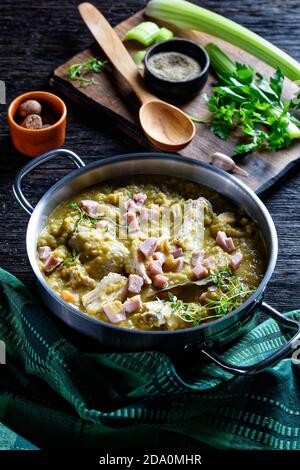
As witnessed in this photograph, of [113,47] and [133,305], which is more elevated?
[113,47]

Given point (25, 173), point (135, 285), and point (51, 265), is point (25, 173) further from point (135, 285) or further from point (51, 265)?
point (135, 285)

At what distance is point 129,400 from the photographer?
3.23 meters

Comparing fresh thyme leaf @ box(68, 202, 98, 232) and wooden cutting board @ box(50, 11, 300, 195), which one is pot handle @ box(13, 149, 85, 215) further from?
wooden cutting board @ box(50, 11, 300, 195)

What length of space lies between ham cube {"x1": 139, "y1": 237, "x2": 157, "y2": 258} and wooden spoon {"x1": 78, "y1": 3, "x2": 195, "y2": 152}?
0.93 meters

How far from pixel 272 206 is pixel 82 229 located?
112 cm

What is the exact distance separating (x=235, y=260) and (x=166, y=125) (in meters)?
1.15

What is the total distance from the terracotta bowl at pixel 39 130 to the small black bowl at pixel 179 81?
0.55 metres

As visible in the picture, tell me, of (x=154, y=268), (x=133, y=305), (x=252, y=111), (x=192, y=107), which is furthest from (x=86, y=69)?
(x=133, y=305)

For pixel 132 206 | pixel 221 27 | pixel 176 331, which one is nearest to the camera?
pixel 176 331

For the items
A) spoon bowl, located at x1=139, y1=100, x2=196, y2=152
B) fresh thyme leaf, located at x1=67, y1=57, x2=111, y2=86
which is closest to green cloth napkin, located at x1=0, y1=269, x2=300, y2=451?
spoon bowl, located at x1=139, y1=100, x2=196, y2=152

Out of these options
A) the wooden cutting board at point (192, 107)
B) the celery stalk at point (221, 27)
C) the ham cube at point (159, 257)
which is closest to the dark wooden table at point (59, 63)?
the wooden cutting board at point (192, 107)

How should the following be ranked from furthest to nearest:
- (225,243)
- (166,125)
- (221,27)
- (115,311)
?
(221,27) < (166,125) < (225,243) < (115,311)

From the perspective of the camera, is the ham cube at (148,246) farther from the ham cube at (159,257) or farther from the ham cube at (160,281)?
the ham cube at (160,281)

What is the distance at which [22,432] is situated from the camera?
3.15 m
